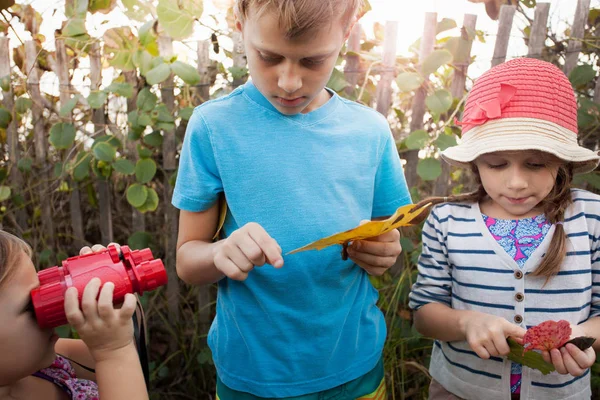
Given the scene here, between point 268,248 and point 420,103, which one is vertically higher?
point 420,103

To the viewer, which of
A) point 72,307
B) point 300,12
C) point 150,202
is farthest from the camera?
point 150,202

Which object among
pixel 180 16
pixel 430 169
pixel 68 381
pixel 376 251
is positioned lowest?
pixel 68 381

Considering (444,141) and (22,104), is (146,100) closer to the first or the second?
(22,104)

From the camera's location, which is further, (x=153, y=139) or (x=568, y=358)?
(x=153, y=139)

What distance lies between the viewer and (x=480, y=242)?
1257 millimetres

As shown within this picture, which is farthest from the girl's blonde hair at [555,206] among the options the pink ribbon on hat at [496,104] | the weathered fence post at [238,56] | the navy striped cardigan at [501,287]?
the weathered fence post at [238,56]

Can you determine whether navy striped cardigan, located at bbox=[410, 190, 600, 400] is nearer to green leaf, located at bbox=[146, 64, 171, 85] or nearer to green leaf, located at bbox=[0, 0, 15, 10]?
green leaf, located at bbox=[146, 64, 171, 85]

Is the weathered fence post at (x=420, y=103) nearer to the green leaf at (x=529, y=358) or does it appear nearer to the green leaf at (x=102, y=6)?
the green leaf at (x=529, y=358)

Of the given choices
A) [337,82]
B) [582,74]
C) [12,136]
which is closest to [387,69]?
[337,82]

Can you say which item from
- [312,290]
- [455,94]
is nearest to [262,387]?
[312,290]

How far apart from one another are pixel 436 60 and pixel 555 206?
835mm

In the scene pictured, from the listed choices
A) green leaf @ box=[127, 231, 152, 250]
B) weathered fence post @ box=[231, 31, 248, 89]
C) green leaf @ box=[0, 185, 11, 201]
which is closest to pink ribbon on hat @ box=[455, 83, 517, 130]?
weathered fence post @ box=[231, 31, 248, 89]

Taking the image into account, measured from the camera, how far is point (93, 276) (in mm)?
898

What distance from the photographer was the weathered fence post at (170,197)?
2137mm
